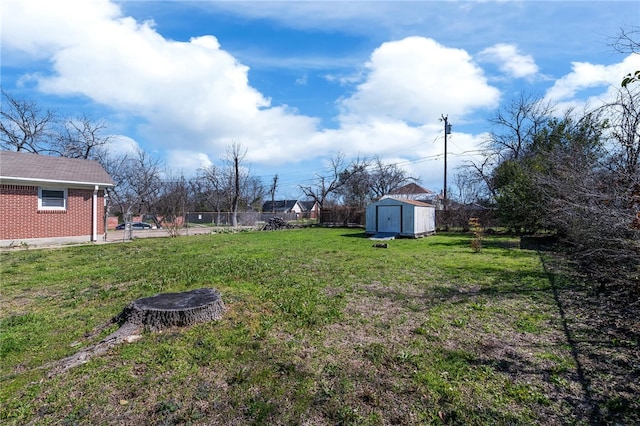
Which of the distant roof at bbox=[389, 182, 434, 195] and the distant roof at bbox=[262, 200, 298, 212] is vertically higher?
the distant roof at bbox=[389, 182, 434, 195]

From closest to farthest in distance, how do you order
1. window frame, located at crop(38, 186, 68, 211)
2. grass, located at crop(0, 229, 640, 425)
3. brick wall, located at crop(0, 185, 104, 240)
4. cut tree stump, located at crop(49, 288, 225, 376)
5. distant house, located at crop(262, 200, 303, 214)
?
grass, located at crop(0, 229, 640, 425)
cut tree stump, located at crop(49, 288, 225, 376)
brick wall, located at crop(0, 185, 104, 240)
window frame, located at crop(38, 186, 68, 211)
distant house, located at crop(262, 200, 303, 214)

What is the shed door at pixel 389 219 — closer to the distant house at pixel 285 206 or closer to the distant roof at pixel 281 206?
the distant roof at pixel 281 206

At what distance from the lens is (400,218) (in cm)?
1659

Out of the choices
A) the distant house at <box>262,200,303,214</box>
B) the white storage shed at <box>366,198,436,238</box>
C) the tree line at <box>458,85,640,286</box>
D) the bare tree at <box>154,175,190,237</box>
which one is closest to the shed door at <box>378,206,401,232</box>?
the white storage shed at <box>366,198,436,238</box>

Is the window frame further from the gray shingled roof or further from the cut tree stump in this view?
the cut tree stump

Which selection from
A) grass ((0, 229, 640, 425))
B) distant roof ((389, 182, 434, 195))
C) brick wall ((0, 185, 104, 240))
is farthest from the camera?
distant roof ((389, 182, 434, 195))

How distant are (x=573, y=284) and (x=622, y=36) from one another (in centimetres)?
418

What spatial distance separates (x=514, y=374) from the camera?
2.79m

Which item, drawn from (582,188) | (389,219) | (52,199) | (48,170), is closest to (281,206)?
(389,219)

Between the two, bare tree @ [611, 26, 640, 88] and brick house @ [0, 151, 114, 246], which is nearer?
bare tree @ [611, 26, 640, 88]

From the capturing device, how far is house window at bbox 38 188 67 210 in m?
12.2

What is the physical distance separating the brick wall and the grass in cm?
785

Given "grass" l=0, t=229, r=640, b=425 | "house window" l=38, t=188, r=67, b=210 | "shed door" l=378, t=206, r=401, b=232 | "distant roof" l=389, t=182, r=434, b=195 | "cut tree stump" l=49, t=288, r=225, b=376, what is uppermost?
"distant roof" l=389, t=182, r=434, b=195

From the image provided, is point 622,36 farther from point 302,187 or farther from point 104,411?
point 302,187
